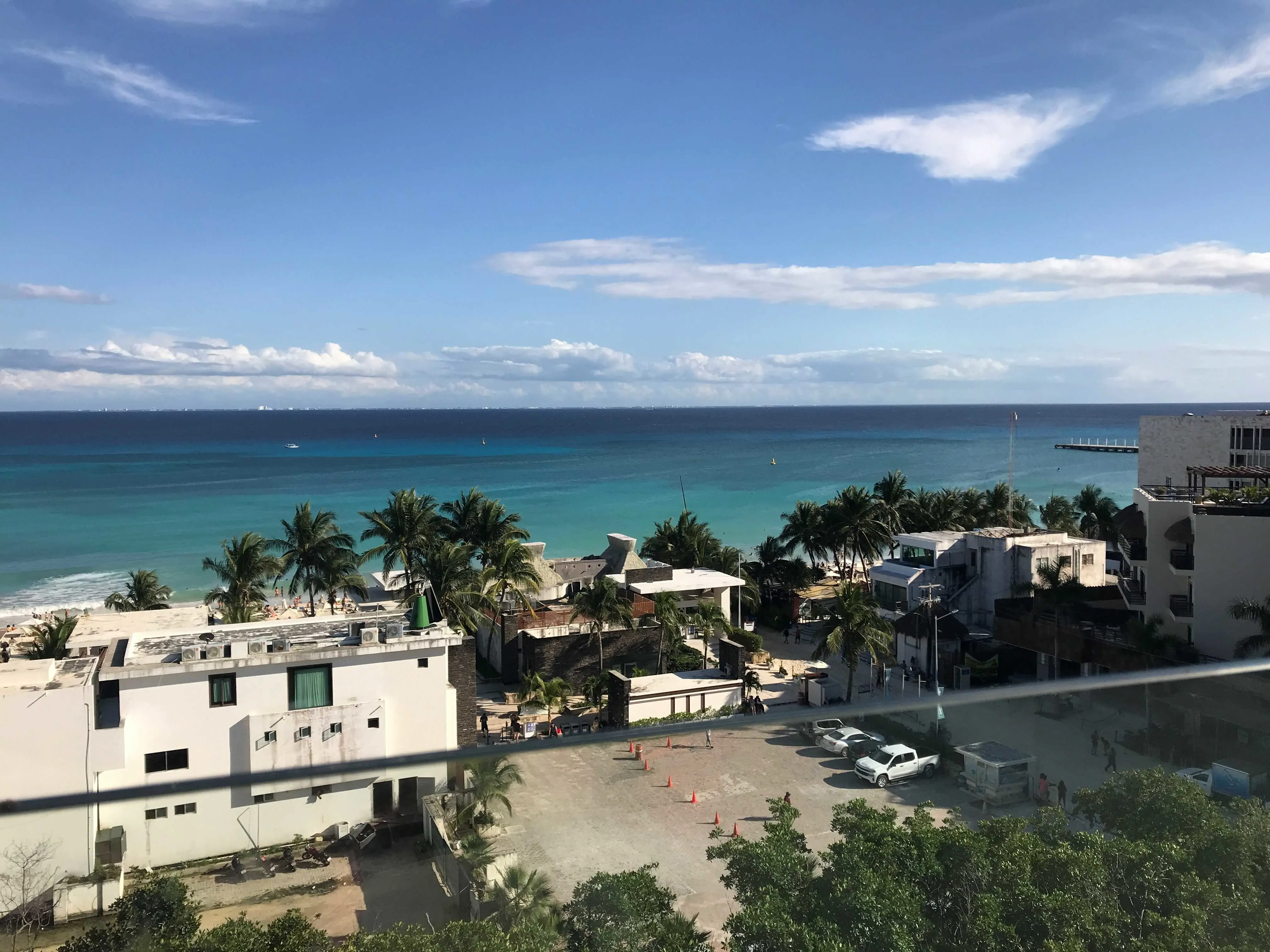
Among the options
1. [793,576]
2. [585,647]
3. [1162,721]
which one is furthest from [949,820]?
[793,576]

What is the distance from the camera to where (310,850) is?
6.50ft

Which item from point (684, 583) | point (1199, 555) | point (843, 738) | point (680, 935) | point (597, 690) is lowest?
point (597, 690)

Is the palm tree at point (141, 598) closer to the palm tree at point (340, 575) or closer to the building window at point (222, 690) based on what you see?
the palm tree at point (340, 575)

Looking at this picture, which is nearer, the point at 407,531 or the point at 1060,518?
the point at 407,531

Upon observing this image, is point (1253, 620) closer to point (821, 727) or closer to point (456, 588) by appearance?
point (456, 588)

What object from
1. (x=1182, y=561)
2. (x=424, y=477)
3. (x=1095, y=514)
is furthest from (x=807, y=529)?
(x=424, y=477)

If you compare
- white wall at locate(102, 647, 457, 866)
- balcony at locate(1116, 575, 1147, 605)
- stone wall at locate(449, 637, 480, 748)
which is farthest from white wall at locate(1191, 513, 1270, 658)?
white wall at locate(102, 647, 457, 866)

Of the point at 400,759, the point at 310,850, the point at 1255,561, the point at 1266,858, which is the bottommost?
the point at 1255,561

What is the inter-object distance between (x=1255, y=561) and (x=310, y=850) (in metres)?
16.0

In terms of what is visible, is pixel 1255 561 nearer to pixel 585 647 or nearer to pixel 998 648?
pixel 998 648

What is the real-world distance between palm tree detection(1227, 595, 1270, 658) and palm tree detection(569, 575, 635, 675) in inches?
400

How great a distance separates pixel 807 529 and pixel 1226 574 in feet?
44.7

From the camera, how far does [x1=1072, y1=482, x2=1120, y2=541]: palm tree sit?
26.5m

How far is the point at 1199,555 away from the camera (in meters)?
14.7
